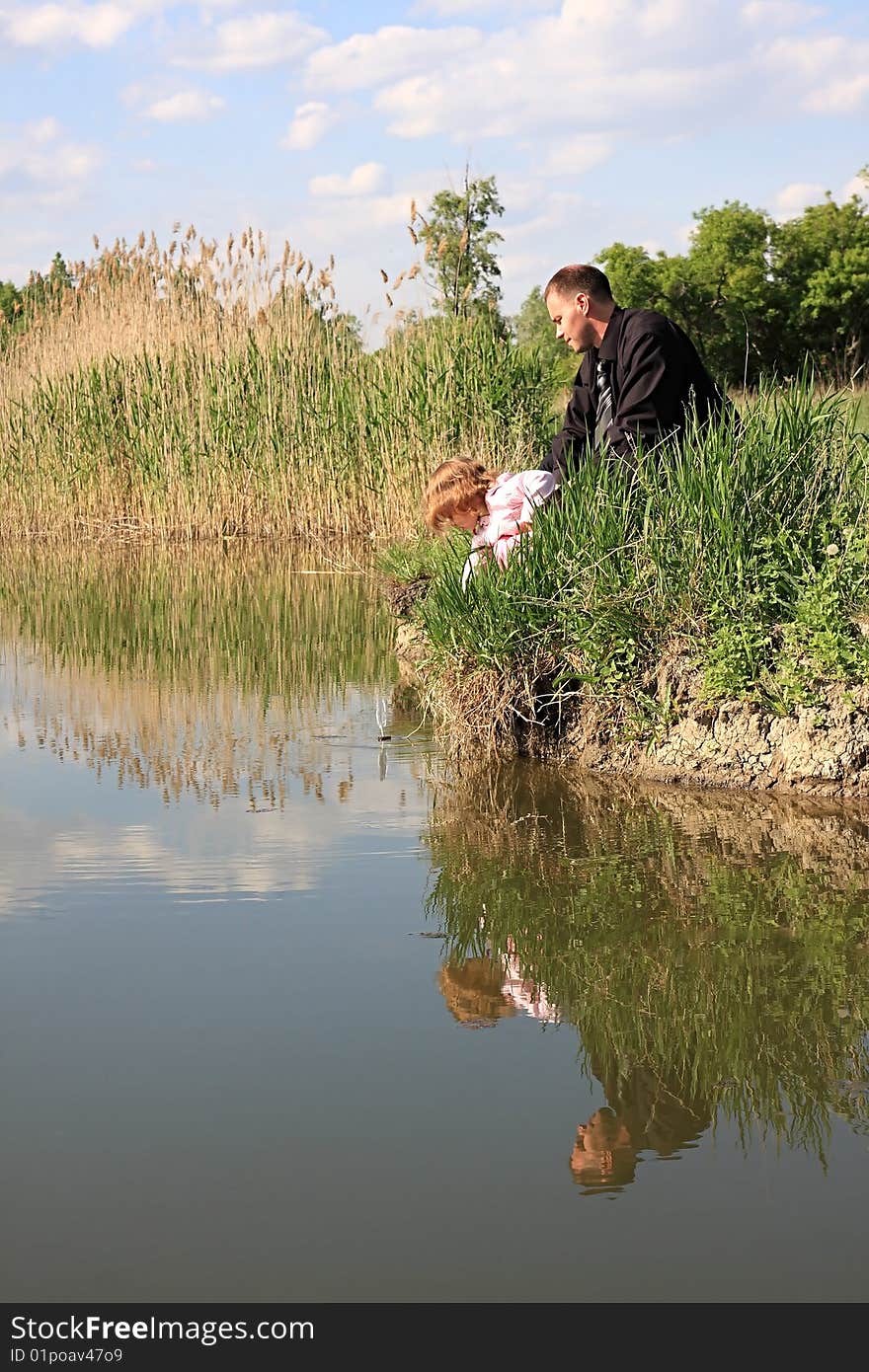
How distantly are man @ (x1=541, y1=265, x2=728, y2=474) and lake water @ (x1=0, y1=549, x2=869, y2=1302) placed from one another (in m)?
1.51

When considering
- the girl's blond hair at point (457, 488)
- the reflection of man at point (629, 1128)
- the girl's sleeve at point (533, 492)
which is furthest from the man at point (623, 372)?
the reflection of man at point (629, 1128)

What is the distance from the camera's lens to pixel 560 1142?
263 centimetres

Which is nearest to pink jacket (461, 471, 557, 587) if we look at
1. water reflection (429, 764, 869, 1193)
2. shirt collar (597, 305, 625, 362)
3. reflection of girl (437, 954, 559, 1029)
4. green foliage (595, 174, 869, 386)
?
shirt collar (597, 305, 625, 362)

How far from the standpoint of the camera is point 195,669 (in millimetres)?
8172

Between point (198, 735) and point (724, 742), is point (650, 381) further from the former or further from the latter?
point (198, 735)

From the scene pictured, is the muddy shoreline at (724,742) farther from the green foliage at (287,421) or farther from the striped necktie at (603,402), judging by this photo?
the green foliage at (287,421)

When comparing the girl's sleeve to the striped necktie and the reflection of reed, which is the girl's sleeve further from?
the reflection of reed

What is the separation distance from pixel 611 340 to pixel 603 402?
263mm

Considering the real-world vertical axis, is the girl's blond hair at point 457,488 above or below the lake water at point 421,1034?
above

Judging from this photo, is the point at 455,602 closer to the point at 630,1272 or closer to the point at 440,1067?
the point at 440,1067

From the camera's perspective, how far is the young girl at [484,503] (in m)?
6.27

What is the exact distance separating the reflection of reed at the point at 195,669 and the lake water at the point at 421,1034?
3.1 inches

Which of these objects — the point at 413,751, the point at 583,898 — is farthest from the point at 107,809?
the point at 583,898
